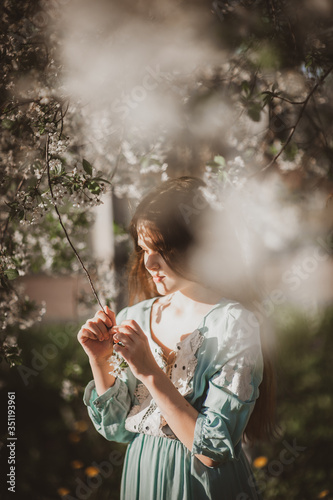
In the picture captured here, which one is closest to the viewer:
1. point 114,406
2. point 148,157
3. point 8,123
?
point 114,406

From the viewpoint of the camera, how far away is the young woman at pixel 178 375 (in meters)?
1.12

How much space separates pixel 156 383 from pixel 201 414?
152 mm

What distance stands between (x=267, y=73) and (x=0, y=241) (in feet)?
3.86

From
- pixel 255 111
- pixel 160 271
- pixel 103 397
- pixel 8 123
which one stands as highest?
pixel 8 123

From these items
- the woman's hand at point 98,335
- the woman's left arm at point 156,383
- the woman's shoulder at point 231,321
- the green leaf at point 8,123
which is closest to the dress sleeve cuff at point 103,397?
the woman's hand at point 98,335

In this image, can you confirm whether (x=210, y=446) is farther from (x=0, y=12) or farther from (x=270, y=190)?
(x=270, y=190)

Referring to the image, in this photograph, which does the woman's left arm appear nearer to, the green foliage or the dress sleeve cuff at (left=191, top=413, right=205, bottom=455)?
the dress sleeve cuff at (left=191, top=413, right=205, bottom=455)

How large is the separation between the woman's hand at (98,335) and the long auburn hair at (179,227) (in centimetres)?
24

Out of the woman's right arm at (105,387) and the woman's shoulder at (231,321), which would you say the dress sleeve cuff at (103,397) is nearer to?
the woman's right arm at (105,387)

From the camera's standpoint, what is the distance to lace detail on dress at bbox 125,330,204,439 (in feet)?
3.97

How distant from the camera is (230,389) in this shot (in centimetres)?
114

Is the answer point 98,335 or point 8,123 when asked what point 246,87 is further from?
point 98,335

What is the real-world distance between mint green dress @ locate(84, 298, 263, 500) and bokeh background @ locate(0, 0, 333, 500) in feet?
0.70

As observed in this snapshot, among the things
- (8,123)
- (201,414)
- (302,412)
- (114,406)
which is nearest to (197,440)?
(201,414)
